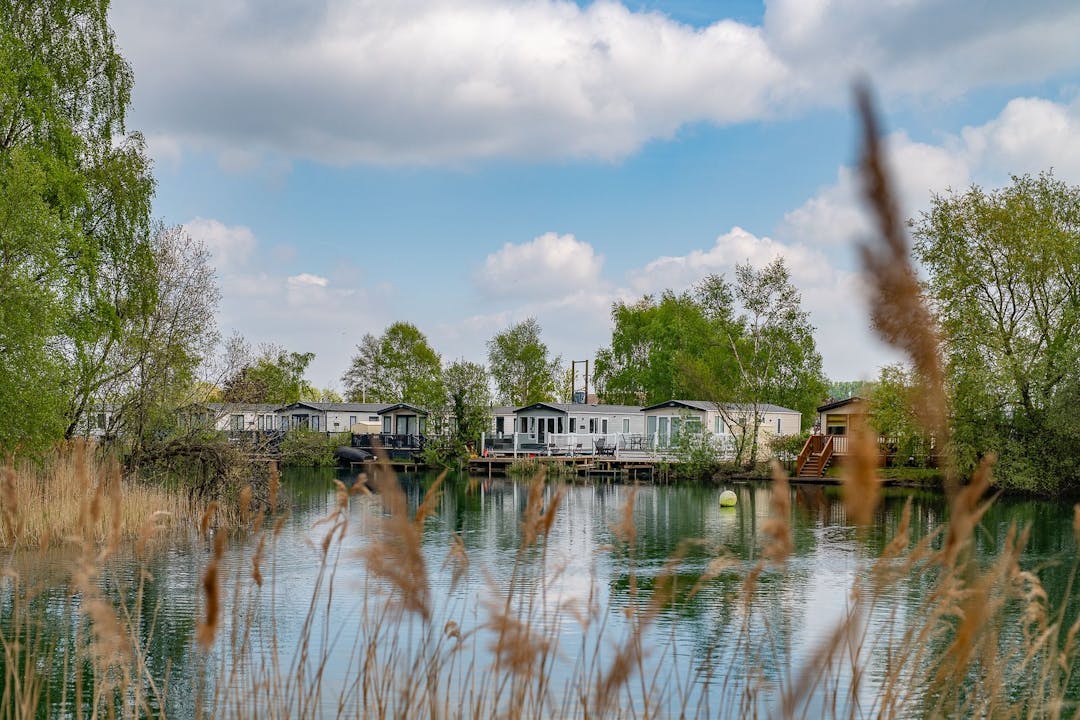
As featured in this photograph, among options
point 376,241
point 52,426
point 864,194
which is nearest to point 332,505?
point 52,426

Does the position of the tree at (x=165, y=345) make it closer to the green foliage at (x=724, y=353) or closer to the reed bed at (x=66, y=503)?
the reed bed at (x=66, y=503)

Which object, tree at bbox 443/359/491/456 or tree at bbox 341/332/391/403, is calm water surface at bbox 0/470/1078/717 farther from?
tree at bbox 341/332/391/403

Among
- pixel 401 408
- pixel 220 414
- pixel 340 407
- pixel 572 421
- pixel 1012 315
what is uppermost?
pixel 1012 315

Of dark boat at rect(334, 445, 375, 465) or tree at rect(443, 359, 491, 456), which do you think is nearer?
tree at rect(443, 359, 491, 456)

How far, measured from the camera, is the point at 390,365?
78.3 metres

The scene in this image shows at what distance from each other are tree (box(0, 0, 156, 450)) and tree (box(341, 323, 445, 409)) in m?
52.9

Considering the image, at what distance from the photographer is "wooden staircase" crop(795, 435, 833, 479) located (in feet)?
136

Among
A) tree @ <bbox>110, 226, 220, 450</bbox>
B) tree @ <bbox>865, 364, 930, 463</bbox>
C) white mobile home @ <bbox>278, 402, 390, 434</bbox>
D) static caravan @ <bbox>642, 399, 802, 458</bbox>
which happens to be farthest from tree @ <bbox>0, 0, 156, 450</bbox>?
white mobile home @ <bbox>278, 402, 390, 434</bbox>

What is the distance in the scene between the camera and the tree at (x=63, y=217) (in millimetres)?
16984

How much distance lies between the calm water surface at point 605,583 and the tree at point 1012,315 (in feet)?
6.96

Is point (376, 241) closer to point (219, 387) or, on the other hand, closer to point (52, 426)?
point (219, 387)

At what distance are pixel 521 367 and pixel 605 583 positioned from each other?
63149 millimetres

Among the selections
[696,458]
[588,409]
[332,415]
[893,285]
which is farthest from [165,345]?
[332,415]

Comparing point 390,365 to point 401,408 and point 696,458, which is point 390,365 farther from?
point 696,458
